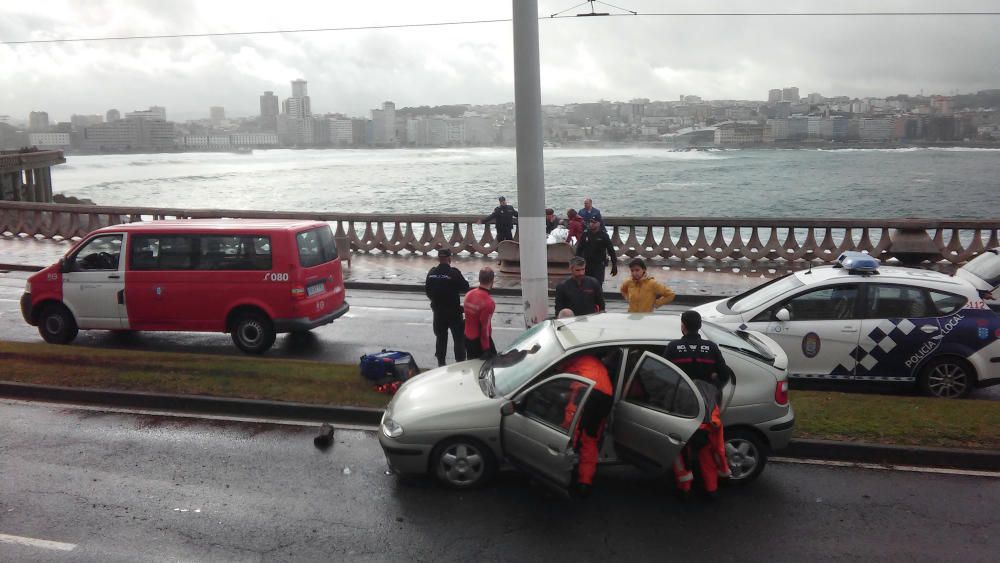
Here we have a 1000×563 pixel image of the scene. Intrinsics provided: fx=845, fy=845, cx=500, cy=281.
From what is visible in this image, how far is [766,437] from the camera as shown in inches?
286

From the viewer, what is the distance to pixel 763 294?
10.4 m

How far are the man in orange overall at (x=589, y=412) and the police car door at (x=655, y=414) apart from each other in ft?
0.72

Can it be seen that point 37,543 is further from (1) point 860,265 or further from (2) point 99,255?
(1) point 860,265

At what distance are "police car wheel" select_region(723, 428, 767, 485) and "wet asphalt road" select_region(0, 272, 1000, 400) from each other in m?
5.29

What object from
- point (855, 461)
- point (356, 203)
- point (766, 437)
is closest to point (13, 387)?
point (766, 437)

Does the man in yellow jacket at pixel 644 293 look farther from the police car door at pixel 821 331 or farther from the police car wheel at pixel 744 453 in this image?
the police car wheel at pixel 744 453

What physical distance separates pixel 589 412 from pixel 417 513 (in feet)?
5.40

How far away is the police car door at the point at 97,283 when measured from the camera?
12711mm

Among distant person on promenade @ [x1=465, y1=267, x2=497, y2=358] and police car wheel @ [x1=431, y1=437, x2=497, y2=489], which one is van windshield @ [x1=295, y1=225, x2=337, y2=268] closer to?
distant person on promenade @ [x1=465, y1=267, x2=497, y2=358]

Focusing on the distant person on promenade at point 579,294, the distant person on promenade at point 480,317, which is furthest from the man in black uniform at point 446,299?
the distant person on promenade at point 579,294

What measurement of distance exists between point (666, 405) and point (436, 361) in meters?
5.62

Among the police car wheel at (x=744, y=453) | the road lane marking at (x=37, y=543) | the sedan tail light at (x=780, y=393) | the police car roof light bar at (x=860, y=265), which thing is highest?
the police car roof light bar at (x=860, y=265)

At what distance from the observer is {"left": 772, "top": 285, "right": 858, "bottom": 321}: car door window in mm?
9703

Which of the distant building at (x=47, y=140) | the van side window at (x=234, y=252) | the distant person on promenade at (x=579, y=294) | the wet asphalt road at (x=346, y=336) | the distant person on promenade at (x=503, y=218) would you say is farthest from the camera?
the distant building at (x=47, y=140)
